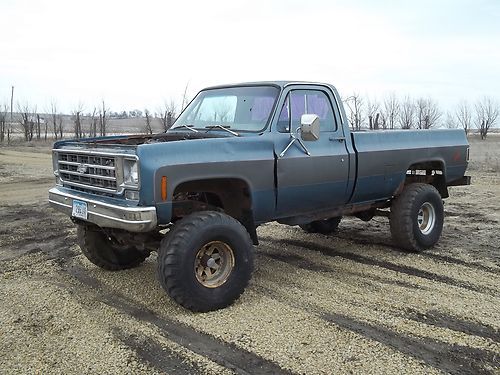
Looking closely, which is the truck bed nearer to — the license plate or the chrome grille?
the chrome grille

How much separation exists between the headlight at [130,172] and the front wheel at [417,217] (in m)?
3.61

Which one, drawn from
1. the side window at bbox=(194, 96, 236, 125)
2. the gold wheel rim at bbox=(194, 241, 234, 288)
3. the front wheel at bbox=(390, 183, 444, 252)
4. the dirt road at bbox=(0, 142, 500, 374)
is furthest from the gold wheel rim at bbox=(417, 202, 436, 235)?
the gold wheel rim at bbox=(194, 241, 234, 288)

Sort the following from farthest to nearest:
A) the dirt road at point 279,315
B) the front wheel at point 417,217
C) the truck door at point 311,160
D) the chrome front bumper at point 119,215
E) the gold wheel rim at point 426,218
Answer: the gold wheel rim at point 426,218
the front wheel at point 417,217
the truck door at point 311,160
the chrome front bumper at point 119,215
the dirt road at point 279,315

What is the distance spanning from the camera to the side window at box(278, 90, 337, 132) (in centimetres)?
541

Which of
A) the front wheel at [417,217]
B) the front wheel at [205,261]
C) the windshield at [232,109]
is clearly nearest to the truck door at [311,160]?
the windshield at [232,109]

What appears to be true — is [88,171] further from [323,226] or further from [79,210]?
[323,226]

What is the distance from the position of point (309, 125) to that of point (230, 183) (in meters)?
0.92

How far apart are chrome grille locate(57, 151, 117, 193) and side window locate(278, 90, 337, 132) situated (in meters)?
1.73

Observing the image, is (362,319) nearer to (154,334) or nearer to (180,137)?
(154,334)

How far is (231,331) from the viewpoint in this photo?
420cm

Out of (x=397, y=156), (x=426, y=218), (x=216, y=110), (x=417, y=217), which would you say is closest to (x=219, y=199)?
(x=216, y=110)

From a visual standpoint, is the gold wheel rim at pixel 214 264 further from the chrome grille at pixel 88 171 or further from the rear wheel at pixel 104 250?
the rear wheel at pixel 104 250

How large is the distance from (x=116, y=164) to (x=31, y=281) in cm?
192

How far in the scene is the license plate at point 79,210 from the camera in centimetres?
479
